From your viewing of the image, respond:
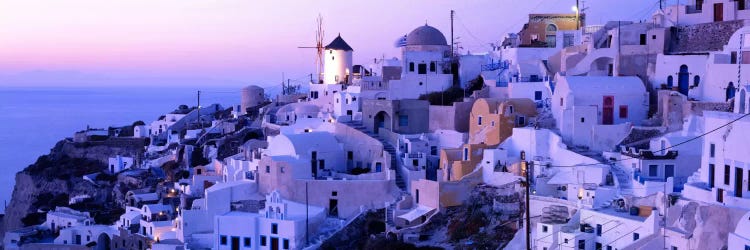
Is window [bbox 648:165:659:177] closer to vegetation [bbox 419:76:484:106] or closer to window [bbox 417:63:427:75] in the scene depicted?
vegetation [bbox 419:76:484:106]

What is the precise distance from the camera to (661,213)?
1583 centimetres

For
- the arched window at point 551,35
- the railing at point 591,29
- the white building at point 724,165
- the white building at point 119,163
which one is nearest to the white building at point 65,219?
the white building at point 119,163

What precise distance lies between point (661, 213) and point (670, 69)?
7206mm

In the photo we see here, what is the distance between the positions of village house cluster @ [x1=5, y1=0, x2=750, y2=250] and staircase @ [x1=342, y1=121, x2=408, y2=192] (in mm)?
54

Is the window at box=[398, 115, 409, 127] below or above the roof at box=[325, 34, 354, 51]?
below

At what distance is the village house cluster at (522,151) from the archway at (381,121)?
6cm

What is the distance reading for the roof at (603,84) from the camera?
21.8 metres

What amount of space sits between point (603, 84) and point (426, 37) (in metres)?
9.73

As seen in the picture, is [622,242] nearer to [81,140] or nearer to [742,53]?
[742,53]

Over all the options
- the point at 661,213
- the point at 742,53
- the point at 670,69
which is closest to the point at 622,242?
the point at 661,213

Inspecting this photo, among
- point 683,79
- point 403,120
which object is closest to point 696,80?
point 683,79

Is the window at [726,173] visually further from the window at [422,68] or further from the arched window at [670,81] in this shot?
the window at [422,68]

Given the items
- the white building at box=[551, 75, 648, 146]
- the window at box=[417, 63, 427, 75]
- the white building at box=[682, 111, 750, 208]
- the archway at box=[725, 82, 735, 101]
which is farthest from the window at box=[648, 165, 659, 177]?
the window at box=[417, 63, 427, 75]

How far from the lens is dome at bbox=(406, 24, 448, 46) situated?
30531 mm
